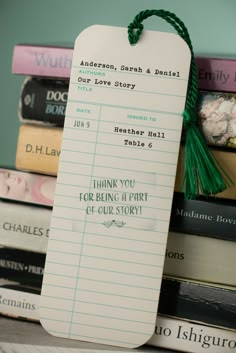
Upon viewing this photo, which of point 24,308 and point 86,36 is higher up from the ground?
point 86,36

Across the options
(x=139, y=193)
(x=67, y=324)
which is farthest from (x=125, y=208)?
(x=67, y=324)

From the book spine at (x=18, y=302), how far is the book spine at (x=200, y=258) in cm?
15

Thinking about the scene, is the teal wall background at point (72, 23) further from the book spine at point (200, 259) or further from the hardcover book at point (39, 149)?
the book spine at point (200, 259)

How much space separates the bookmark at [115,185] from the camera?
0.53m

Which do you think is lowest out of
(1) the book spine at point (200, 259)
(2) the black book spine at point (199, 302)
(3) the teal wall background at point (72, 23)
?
(2) the black book spine at point (199, 302)

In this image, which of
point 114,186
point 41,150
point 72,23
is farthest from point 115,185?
point 72,23

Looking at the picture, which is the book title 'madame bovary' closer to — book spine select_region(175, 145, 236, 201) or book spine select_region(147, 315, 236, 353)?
book spine select_region(175, 145, 236, 201)

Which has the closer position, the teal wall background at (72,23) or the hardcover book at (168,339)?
the hardcover book at (168,339)

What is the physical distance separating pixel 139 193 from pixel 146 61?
0.14 metres

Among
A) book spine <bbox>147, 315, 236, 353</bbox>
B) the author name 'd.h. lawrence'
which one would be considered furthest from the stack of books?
the author name 'd.h. lawrence'

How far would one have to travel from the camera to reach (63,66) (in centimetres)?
58

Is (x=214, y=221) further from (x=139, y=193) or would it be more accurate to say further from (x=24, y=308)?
(x=24, y=308)

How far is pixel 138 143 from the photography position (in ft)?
1.76

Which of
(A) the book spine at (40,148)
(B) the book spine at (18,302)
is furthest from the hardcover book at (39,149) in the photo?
(B) the book spine at (18,302)
